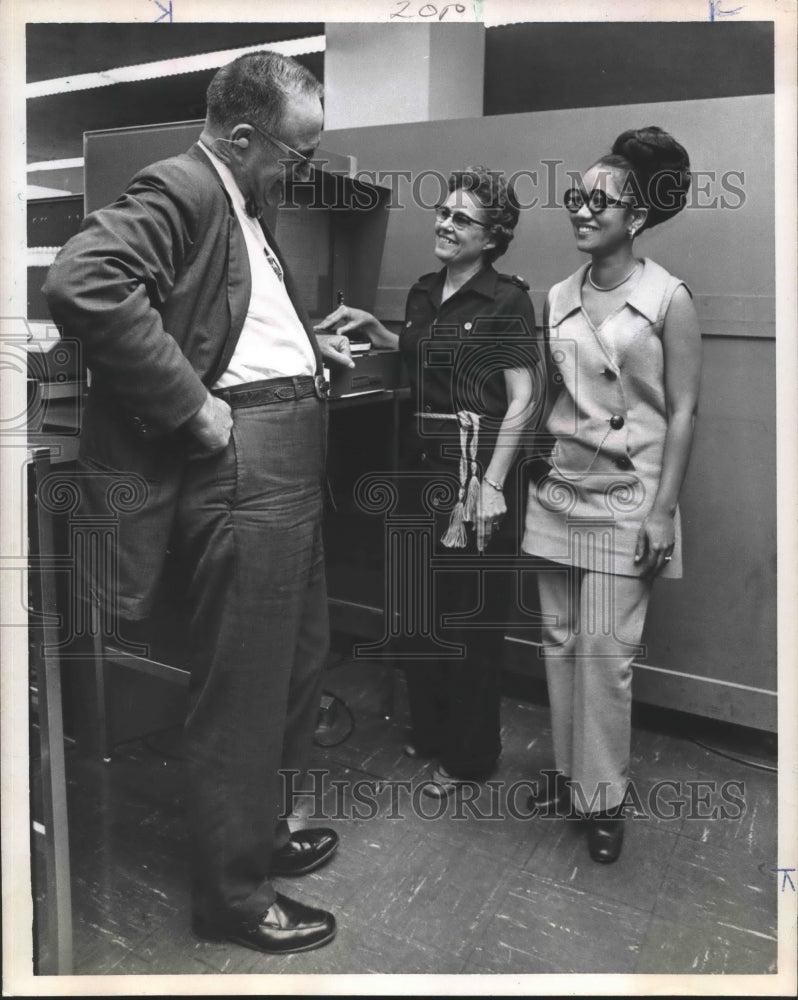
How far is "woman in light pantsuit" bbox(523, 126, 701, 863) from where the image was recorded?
2.08 meters

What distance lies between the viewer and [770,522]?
8.59ft

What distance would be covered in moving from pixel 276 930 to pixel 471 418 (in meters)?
1.26

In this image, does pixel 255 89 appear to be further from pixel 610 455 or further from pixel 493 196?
pixel 610 455

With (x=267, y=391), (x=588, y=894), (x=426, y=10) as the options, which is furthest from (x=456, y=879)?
(x=426, y=10)

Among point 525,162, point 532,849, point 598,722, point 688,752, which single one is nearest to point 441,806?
point 532,849

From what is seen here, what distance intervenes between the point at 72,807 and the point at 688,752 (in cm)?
177

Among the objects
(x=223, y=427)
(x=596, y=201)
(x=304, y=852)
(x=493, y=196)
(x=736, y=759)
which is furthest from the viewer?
(x=736, y=759)

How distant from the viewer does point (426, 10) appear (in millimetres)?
1706

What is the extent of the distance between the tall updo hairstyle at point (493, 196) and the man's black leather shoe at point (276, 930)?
64.4 inches

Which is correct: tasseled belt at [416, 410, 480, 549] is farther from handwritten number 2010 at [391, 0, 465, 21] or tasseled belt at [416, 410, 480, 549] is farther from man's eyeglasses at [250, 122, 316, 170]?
handwritten number 2010 at [391, 0, 465, 21]

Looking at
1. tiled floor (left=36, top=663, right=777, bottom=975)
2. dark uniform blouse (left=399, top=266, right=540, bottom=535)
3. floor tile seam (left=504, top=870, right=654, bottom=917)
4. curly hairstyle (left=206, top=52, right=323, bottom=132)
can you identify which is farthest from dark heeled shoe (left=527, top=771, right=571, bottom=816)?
curly hairstyle (left=206, top=52, right=323, bottom=132)

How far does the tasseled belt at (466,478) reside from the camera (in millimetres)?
2340

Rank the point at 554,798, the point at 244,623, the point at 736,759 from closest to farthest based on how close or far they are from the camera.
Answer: the point at 244,623 → the point at 554,798 → the point at 736,759

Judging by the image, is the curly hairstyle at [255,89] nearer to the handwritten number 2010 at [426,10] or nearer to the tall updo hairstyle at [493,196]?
the handwritten number 2010 at [426,10]
